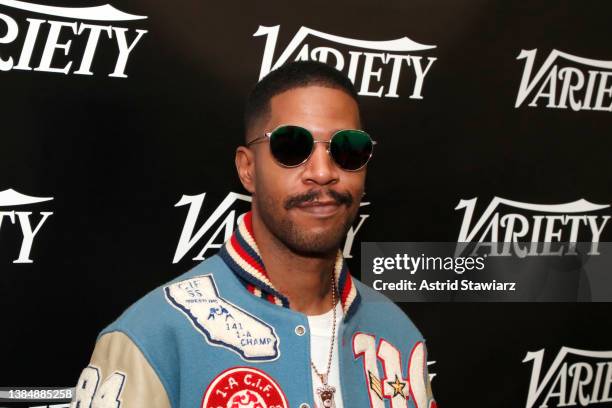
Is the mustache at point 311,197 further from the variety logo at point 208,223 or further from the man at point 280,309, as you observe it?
the variety logo at point 208,223

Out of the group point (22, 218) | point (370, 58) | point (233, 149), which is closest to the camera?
point (22, 218)

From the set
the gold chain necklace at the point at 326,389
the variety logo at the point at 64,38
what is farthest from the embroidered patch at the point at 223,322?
the variety logo at the point at 64,38

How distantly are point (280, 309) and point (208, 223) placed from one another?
0.77m

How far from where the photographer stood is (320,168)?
4.33 ft

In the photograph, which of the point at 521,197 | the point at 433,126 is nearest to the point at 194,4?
the point at 433,126

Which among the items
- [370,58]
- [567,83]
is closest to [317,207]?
[370,58]

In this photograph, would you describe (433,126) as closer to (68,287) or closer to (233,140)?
(233,140)

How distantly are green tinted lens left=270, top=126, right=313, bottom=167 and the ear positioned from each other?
0.11 m

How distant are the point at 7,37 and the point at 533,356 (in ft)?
6.21

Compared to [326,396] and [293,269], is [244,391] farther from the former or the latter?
[293,269]

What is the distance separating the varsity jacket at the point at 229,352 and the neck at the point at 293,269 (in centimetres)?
3

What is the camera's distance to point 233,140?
2.02 m

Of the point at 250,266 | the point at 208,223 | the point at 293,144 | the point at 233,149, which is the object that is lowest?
the point at 250,266

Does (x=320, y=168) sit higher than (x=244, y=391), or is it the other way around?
(x=320, y=168)
